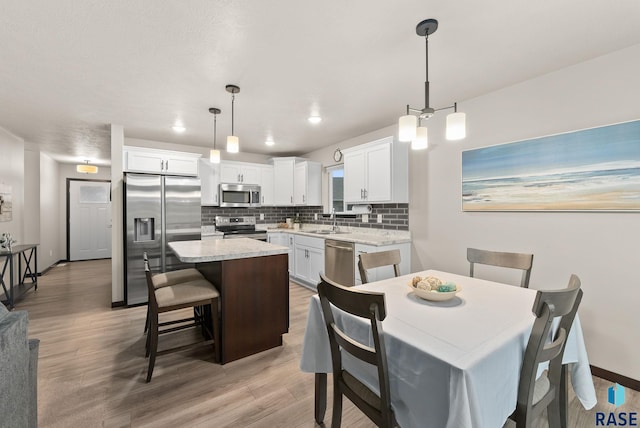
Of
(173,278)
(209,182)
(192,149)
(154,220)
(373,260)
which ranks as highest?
(192,149)

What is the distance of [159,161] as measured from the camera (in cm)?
414

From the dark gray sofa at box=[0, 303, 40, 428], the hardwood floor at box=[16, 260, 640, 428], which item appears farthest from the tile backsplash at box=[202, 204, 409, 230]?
the dark gray sofa at box=[0, 303, 40, 428]

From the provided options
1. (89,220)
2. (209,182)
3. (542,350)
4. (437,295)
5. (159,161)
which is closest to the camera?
(542,350)

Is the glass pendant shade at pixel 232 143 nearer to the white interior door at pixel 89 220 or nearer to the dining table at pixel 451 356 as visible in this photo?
the dining table at pixel 451 356

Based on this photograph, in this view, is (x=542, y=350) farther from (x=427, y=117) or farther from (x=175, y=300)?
(x=175, y=300)

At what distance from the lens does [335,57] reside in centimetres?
214

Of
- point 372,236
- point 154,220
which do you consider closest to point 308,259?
point 372,236

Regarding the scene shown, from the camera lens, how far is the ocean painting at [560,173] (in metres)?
2.02

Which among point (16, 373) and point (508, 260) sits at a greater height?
point (508, 260)

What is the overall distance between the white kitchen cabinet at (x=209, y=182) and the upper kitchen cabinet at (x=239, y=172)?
0.34 feet

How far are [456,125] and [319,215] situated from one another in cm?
380

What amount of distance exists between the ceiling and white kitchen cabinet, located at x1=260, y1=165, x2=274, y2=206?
194 centimetres

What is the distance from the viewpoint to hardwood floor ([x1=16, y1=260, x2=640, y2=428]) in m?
1.72

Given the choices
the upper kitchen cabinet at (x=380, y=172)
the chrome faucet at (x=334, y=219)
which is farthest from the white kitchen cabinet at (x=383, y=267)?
the chrome faucet at (x=334, y=219)
